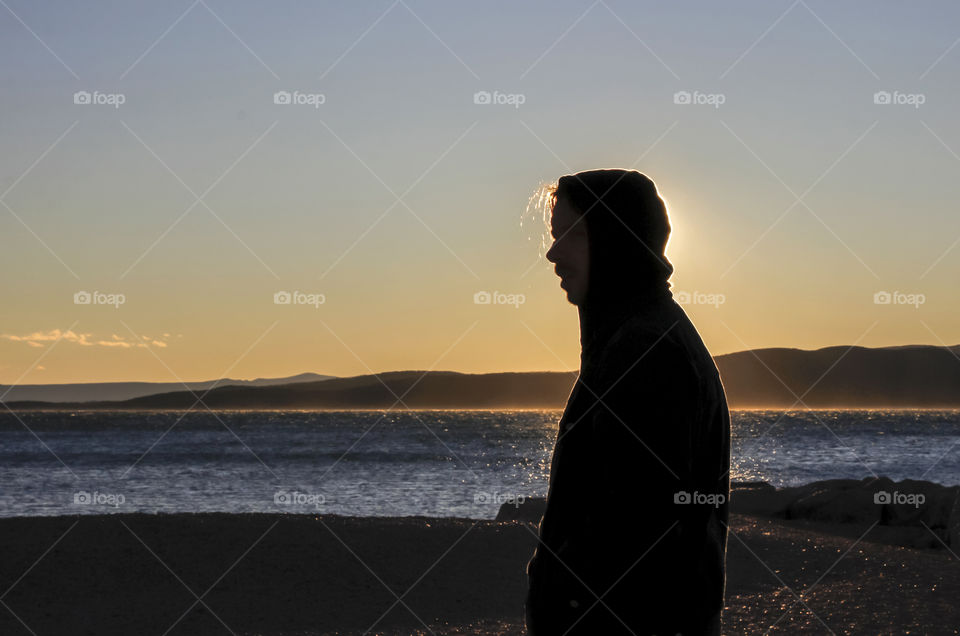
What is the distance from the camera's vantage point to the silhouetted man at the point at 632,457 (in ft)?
5.76

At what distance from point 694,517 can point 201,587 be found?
314 inches

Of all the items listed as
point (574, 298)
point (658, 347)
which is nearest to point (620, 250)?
point (574, 298)

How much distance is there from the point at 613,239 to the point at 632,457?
500mm

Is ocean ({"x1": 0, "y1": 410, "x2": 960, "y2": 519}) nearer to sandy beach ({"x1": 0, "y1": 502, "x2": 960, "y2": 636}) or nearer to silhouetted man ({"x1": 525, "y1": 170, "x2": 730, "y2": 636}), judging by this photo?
sandy beach ({"x1": 0, "y1": 502, "x2": 960, "y2": 636})

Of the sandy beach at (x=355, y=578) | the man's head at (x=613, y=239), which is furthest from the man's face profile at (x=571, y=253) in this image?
Answer: the sandy beach at (x=355, y=578)

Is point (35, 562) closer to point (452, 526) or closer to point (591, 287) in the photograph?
point (452, 526)

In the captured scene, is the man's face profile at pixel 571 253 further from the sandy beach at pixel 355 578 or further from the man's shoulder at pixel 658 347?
the sandy beach at pixel 355 578

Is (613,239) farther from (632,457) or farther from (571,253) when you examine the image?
(632,457)

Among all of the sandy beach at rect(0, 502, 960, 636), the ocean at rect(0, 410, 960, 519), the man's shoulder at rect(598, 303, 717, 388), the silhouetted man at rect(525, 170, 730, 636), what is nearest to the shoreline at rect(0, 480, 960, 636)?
the sandy beach at rect(0, 502, 960, 636)

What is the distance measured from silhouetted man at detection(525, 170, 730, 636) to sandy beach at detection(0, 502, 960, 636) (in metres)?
5.41

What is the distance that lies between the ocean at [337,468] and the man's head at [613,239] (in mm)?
14646

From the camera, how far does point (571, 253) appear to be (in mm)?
2053

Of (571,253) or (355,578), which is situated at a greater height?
(571,253)

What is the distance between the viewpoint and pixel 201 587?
29.1 ft
